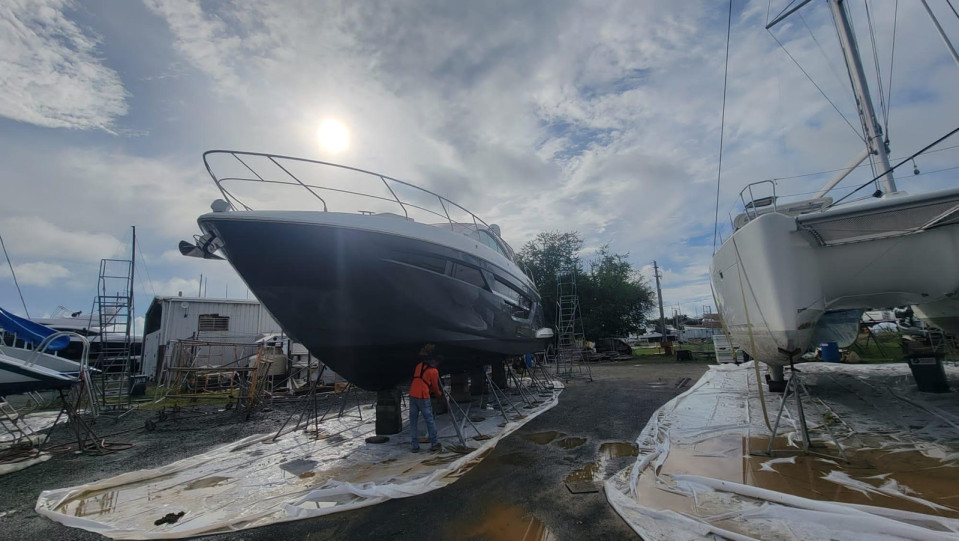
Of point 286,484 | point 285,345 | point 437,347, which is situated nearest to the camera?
point 286,484

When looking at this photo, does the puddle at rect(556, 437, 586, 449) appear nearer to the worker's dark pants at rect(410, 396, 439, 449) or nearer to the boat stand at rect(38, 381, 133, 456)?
the worker's dark pants at rect(410, 396, 439, 449)

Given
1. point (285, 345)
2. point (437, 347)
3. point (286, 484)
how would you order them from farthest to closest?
point (285, 345), point (437, 347), point (286, 484)

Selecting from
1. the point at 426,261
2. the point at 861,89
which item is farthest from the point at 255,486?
the point at 861,89

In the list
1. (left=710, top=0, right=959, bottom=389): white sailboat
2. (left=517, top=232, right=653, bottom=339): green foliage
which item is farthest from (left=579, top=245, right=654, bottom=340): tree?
(left=710, top=0, right=959, bottom=389): white sailboat

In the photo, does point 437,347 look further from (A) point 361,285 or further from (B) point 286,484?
(B) point 286,484

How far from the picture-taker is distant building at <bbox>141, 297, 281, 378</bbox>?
16703 millimetres

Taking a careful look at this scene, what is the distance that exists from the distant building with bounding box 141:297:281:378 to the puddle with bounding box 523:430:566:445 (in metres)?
14.3

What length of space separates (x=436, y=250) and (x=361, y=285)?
3.69ft

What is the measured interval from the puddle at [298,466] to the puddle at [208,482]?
594 mm

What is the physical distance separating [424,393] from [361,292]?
167 cm

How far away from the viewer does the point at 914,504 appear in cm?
287

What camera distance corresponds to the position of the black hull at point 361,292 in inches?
188

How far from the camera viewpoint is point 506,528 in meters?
3.06

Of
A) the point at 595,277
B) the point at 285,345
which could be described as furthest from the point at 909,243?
the point at 595,277
